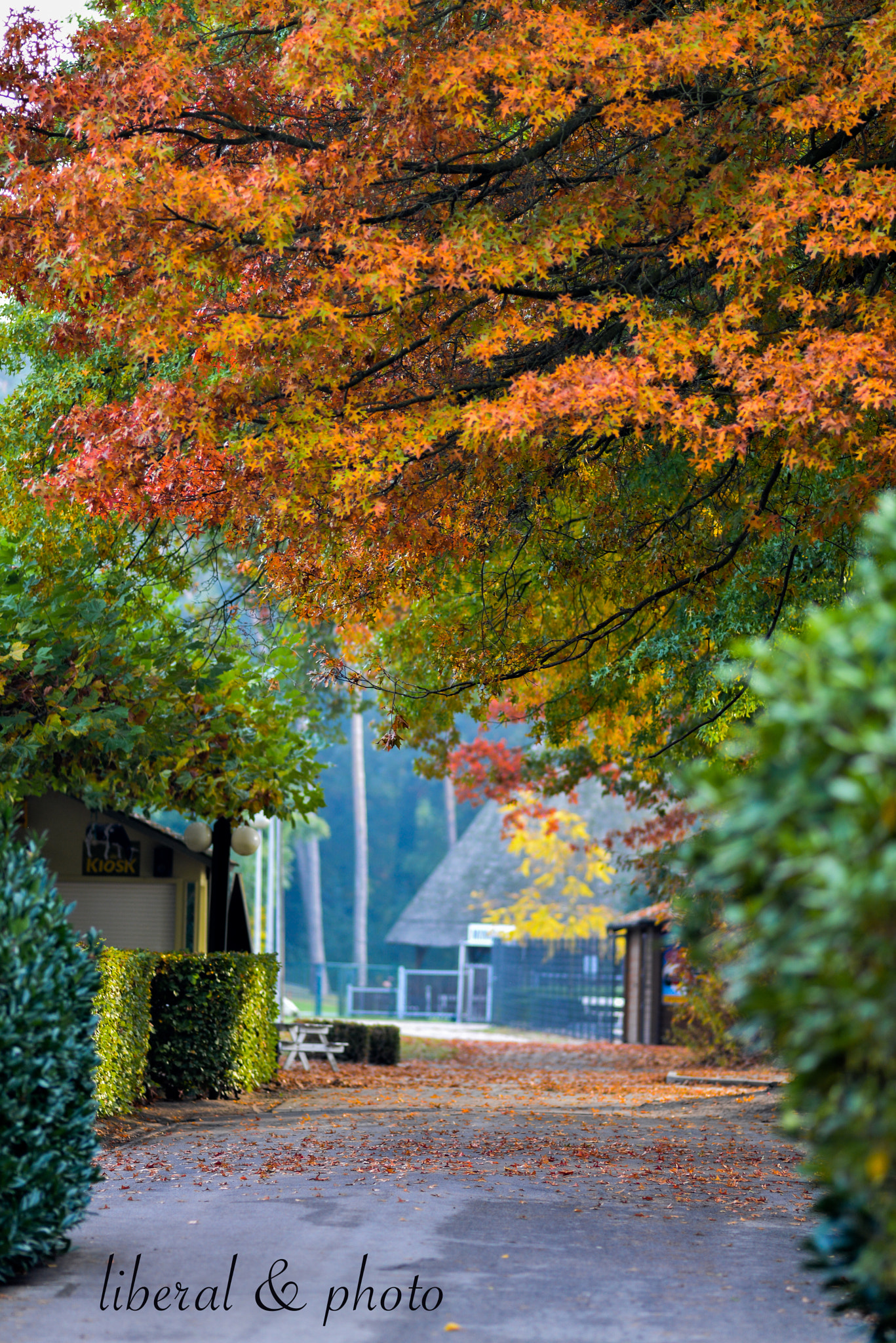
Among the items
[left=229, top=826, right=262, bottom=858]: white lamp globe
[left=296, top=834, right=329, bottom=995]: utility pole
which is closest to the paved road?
[left=229, top=826, right=262, bottom=858]: white lamp globe

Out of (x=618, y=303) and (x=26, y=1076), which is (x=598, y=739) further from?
(x=26, y=1076)

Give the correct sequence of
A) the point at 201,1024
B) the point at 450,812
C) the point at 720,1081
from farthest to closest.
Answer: the point at 450,812, the point at 720,1081, the point at 201,1024

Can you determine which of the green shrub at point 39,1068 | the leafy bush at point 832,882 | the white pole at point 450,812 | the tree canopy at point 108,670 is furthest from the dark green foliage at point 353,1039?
the white pole at point 450,812

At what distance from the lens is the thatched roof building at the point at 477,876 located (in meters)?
40.8

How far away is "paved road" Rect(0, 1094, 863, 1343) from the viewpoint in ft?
18.3

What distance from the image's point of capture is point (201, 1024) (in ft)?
Result: 47.8

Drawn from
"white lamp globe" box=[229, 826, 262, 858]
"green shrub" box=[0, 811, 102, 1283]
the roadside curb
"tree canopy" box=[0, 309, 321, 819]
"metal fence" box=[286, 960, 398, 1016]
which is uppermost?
"tree canopy" box=[0, 309, 321, 819]

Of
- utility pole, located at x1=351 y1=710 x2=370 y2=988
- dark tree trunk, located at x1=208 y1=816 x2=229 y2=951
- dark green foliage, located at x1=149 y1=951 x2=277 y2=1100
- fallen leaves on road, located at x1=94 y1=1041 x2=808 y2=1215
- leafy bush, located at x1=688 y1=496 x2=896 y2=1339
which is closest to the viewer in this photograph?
leafy bush, located at x1=688 y1=496 x2=896 y2=1339

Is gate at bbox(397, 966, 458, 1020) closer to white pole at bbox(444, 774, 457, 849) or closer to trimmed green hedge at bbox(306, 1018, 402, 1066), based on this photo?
white pole at bbox(444, 774, 457, 849)

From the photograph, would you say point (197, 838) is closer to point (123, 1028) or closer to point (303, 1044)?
point (303, 1044)

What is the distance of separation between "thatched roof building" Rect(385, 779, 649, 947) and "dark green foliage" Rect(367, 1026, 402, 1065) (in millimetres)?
16884

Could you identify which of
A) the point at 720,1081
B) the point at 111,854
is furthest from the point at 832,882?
the point at 111,854

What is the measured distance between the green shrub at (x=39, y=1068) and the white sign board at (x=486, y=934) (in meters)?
32.7

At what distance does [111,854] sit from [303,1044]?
12.7ft
